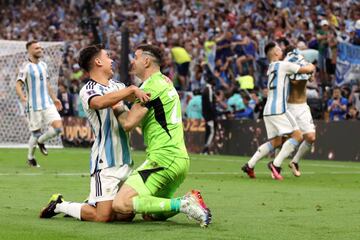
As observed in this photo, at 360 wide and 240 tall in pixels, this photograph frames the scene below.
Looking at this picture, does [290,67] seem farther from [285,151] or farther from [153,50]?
[153,50]

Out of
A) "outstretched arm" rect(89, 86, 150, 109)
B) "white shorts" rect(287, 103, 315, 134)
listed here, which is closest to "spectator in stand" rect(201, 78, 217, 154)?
"white shorts" rect(287, 103, 315, 134)

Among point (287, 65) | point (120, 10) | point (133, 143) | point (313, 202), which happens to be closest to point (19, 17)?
point (120, 10)

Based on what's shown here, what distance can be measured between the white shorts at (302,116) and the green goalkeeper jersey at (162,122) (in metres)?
8.00

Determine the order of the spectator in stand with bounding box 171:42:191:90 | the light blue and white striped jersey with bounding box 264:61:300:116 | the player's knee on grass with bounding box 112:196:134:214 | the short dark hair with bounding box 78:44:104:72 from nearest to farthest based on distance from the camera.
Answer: the player's knee on grass with bounding box 112:196:134:214
the short dark hair with bounding box 78:44:104:72
the light blue and white striped jersey with bounding box 264:61:300:116
the spectator in stand with bounding box 171:42:191:90

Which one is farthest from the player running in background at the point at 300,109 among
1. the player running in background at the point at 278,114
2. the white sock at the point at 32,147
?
the white sock at the point at 32,147

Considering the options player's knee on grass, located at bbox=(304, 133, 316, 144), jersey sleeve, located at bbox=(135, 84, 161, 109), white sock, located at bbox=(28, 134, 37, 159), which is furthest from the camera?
white sock, located at bbox=(28, 134, 37, 159)

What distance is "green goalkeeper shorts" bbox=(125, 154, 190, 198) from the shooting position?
8828 mm

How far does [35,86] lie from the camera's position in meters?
19.1

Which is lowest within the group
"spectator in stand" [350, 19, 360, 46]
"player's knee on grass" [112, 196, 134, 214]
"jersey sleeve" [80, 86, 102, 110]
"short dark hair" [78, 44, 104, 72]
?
"player's knee on grass" [112, 196, 134, 214]

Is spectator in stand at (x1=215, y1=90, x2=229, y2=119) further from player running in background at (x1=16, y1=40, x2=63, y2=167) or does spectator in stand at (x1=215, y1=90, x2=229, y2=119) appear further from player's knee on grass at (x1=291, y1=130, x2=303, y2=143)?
player's knee on grass at (x1=291, y1=130, x2=303, y2=143)

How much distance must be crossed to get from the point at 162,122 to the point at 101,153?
68 centimetres

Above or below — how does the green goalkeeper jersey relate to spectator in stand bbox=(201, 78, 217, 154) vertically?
above

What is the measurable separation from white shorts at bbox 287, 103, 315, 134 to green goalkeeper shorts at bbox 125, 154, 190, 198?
26.7ft

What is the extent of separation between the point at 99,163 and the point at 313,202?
3.37 meters
